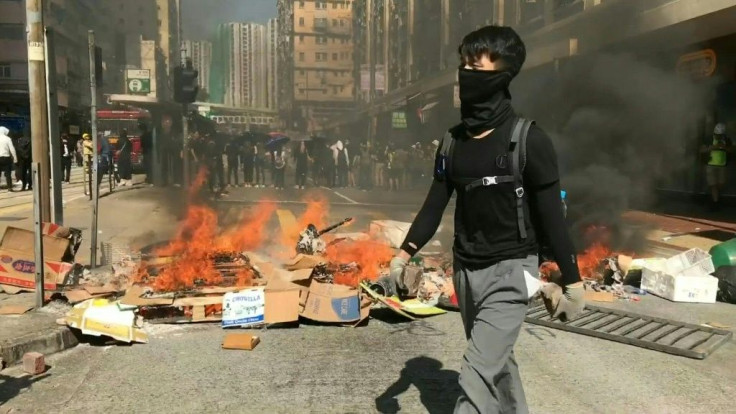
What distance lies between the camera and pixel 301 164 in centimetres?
1950

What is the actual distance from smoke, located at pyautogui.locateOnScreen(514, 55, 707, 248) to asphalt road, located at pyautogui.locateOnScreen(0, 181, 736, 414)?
4.51 metres

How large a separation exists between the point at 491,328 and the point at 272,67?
1153 inches

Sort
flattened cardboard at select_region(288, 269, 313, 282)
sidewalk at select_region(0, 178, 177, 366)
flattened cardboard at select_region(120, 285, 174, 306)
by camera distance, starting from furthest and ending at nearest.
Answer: flattened cardboard at select_region(288, 269, 313, 282)
flattened cardboard at select_region(120, 285, 174, 306)
sidewalk at select_region(0, 178, 177, 366)

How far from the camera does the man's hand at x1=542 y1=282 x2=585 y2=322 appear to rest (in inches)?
88.3

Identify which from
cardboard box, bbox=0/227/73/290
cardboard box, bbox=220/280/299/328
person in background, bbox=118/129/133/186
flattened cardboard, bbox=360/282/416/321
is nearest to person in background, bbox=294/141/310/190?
person in background, bbox=118/129/133/186

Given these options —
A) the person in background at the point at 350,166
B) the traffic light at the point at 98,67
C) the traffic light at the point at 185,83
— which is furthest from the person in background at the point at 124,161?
the traffic light at the point at 98,67

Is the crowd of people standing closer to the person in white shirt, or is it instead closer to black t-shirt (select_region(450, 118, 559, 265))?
the person in white shirt

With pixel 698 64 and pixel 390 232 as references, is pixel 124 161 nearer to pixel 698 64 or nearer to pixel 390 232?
pixel 390 232

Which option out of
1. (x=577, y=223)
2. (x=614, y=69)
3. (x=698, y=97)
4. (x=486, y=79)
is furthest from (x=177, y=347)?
(x=698, y=97)

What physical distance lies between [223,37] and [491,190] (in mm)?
15833

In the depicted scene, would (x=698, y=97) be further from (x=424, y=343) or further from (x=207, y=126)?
(x=207, y=126)

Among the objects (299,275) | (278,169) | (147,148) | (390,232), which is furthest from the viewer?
(278,169)

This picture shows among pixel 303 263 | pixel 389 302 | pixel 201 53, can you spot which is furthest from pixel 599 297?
pixel 201 53

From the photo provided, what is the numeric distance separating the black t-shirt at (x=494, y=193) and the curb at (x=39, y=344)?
3.12m
